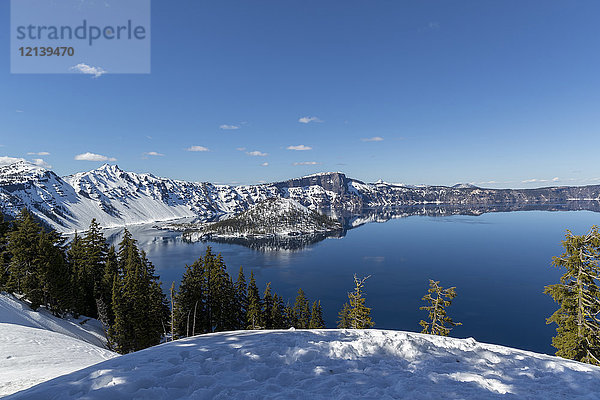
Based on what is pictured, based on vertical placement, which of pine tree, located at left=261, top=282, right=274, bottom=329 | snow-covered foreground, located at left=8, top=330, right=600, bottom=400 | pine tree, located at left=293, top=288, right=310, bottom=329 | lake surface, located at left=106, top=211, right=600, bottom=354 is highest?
snow-covered foreground, located at left=8, top=330, right=600, bottom=400

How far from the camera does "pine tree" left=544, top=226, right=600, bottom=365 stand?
16.7m

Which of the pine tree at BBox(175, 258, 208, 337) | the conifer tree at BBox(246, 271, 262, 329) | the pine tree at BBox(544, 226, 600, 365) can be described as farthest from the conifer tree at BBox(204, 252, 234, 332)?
the pine tree at BBox(544, 226, 600, 365)

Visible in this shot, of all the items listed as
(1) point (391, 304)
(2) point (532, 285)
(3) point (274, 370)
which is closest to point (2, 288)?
(3) point (274, 370)

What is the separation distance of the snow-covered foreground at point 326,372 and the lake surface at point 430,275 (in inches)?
2190

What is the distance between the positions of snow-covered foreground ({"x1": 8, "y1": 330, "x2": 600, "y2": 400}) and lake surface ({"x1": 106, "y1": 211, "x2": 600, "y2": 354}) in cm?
5562

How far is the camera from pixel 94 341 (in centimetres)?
2775

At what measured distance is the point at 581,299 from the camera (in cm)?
1675

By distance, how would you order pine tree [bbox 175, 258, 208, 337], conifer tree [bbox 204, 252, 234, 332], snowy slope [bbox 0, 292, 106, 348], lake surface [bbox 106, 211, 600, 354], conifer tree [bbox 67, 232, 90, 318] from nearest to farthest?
1. snowy slope [bbox 0, 292, 106, 348]
2. conifer tree [bbox 67, 232, 90, 318]
3. pine tree [bbox 175, 258, 208, 337]
4. conifer tree [bbox 204, 252, 234, 332]
5. lake surface [bbox 106, 211, 600, 354]

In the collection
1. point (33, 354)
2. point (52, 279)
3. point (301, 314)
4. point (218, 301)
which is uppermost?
point (33, 354)

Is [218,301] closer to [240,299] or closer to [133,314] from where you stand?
[240,299]

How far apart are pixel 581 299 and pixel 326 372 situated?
1942 cm

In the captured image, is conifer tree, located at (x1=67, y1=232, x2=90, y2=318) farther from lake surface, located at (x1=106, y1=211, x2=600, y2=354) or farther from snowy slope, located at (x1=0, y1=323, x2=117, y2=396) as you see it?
lake surface, located at (x1=106, y1=211, x2=600, y2=354)

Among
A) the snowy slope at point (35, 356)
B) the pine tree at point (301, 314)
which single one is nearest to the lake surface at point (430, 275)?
the pine tree at point (301, 314)

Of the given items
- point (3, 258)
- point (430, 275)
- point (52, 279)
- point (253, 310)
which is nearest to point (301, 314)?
point (253, 310)
